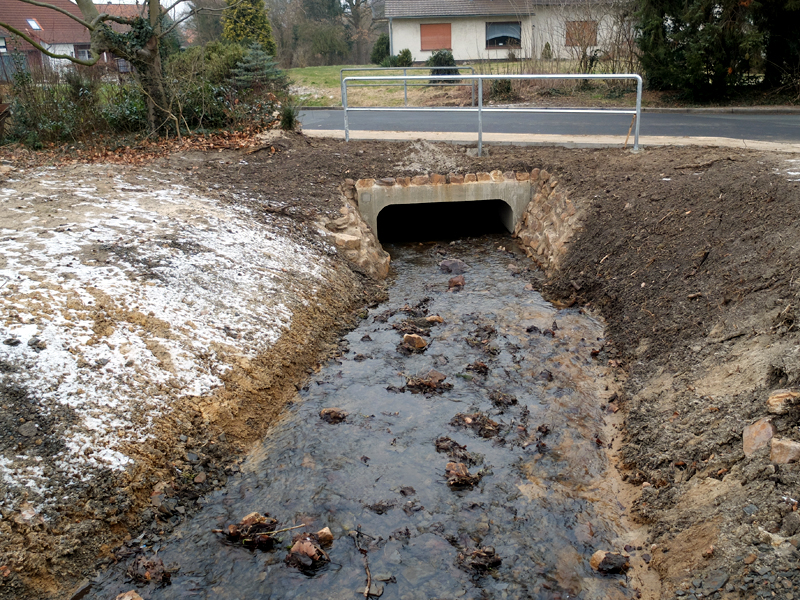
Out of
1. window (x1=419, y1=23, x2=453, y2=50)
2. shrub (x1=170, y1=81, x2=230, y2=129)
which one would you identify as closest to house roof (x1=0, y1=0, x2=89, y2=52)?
window (x1=419, y1=23, x2=453, y2=50)

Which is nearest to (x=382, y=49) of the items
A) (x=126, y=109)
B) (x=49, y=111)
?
(x=126, y=109)

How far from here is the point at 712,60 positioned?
57.0 ft

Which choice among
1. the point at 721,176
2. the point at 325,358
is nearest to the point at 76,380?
the point at 325,358

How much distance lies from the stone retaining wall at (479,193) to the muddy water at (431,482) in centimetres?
312

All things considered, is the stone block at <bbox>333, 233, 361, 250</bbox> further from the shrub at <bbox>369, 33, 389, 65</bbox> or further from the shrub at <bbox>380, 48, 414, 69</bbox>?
the shrub at <bbox>369, 33, 389, 65</bbox>

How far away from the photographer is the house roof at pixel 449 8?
101 feet

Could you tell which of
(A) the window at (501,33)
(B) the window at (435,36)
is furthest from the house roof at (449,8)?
(A) the window at (501,33)

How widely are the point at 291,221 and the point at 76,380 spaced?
15.2ft

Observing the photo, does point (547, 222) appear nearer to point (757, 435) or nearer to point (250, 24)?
point (757, 435)

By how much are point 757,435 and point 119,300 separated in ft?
18.0

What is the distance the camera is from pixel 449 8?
31.3 m

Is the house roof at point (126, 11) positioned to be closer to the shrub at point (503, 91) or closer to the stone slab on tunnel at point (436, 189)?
the stone slab on tunnel at point (436, 189)

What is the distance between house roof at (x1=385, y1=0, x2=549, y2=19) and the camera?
30.9 meters

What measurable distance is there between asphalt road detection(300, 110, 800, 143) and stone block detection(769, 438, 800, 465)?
355 inches
